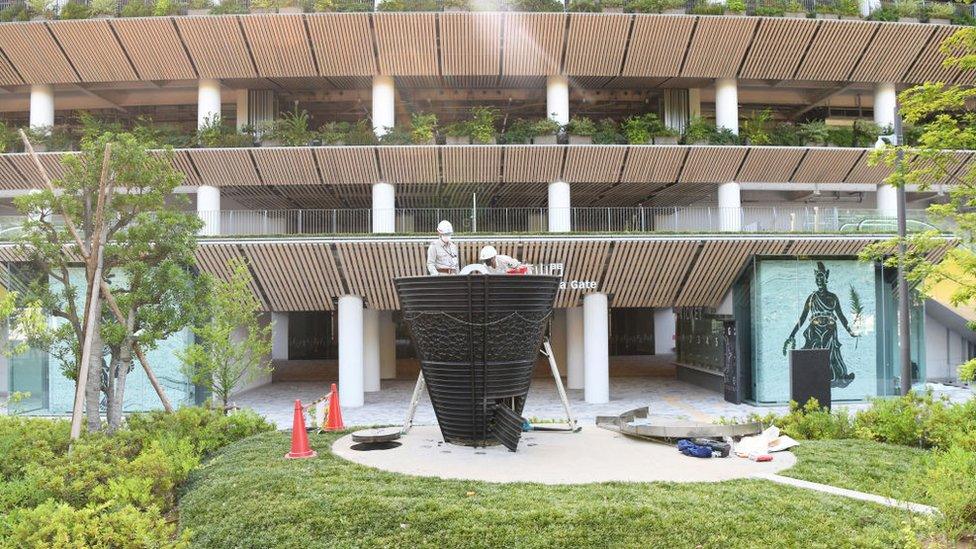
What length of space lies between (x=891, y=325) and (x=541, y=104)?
50.3 ft

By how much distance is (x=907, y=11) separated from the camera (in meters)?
25.8

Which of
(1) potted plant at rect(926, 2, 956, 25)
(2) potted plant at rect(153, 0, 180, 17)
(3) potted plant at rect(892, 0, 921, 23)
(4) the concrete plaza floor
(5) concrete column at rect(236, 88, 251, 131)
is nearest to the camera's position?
(4) the concrete plaza floor

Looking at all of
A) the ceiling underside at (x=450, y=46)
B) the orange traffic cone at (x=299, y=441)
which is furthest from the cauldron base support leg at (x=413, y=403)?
the ceiling underside at (x=450, y=46)

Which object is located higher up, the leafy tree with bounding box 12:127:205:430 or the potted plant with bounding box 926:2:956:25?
the potted plant with bounding box 926:2:956:25

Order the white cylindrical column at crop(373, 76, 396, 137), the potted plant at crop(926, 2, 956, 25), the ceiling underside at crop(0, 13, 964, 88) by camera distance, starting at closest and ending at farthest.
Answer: the ceiling underside at crop(0, 13, 964, 88) < the white cylindrical column at crop(373, 76, 396, 137) < the potted plant at crop(926, 2, 956, 25)

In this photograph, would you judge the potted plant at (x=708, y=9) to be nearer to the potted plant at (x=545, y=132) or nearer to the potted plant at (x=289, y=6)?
the potted plant at (x=545, y=132)

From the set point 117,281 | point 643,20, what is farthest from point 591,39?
point 117,281

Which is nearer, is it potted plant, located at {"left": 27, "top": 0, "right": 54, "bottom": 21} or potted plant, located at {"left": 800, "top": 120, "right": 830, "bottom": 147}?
potted plant, located at {"left": 27, "top": 0, "right": 54, "bottom": 21}

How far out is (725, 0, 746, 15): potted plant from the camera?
2438 centimetres

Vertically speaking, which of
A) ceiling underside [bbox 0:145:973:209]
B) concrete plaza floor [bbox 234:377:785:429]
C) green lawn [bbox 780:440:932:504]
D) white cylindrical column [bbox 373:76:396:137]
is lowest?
concrete plaza floor [bbox 234:377:785:429]

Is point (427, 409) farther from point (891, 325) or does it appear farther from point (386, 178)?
point (891, 325)

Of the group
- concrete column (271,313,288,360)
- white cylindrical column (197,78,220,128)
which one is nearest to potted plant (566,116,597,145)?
white cylindrical column (197,78,220,128)

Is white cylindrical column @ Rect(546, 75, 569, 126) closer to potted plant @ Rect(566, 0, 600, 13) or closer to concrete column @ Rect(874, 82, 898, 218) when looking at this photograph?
potted plant @ Rect(566, 0, 600, 13)

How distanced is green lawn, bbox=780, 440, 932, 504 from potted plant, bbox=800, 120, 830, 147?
17884 millimetres
